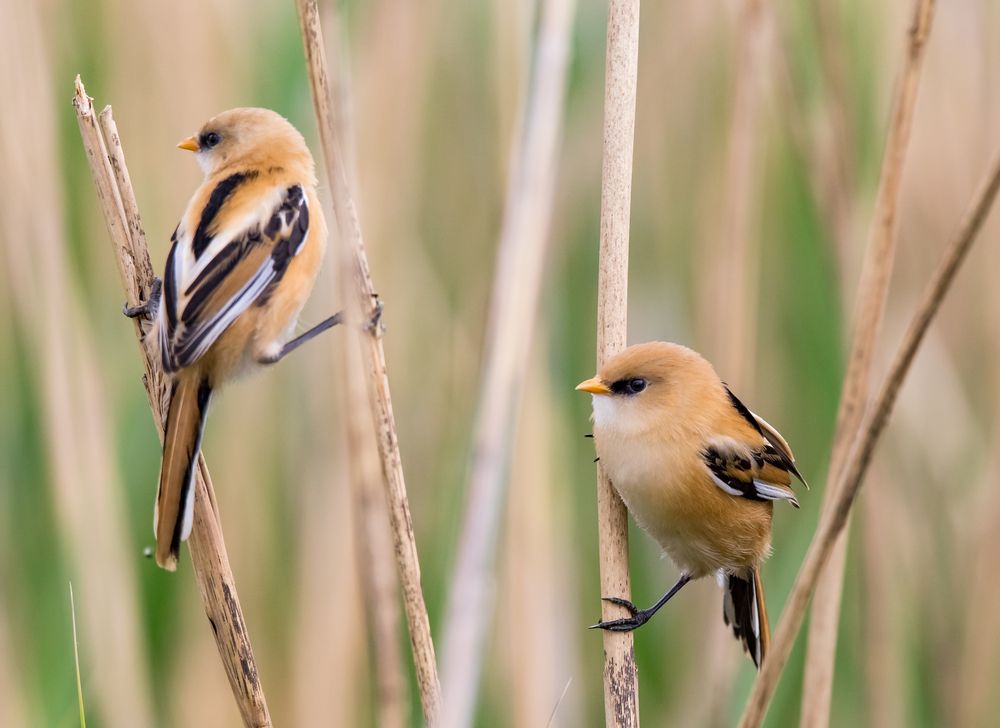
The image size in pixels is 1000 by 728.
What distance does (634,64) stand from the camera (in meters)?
1.62

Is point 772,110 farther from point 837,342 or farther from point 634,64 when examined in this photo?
point 634,64

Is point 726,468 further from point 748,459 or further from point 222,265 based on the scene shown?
point 222,265

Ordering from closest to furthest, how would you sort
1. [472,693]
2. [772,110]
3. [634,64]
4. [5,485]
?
[472,693], [634,64], [5,485], [772,110]

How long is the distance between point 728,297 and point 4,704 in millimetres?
1658

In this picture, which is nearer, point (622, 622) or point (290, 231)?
point (622, 622)

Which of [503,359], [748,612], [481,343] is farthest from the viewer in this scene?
[481,343]

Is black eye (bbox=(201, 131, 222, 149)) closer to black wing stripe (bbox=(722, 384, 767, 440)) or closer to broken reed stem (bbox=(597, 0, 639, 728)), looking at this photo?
broken reed stem (bbox=(597, 0, 639, 728))

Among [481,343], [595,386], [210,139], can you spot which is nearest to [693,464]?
[595,386]

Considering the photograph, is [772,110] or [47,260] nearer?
[47,260]

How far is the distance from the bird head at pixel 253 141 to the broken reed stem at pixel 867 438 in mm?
1240

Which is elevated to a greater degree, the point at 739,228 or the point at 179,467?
the point at 739,228

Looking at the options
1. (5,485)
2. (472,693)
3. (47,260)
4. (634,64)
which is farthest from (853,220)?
(5,485)

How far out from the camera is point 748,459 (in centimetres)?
208

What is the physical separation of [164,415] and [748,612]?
45.8 inches
